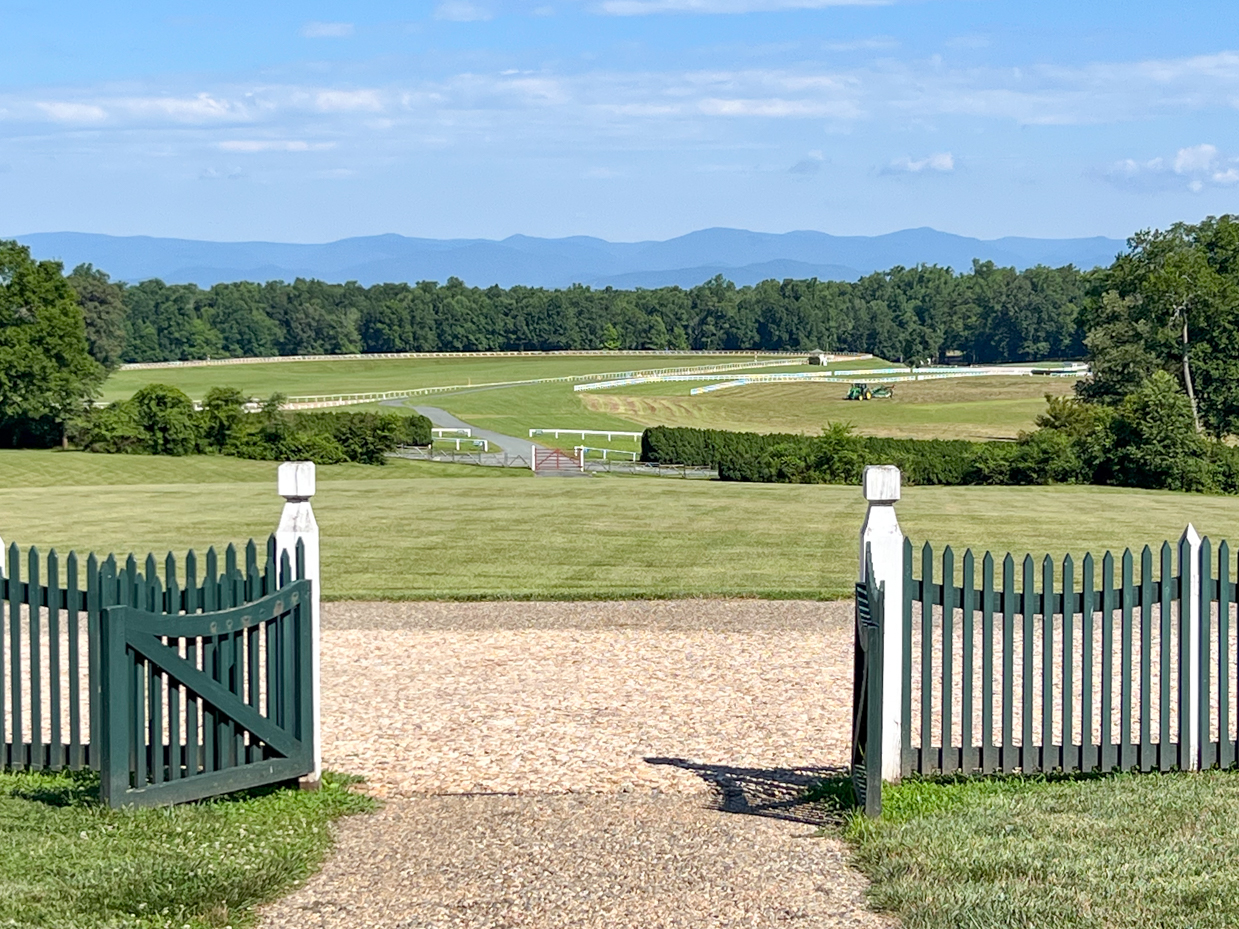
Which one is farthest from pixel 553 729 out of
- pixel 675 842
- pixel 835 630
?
pixel 835 630

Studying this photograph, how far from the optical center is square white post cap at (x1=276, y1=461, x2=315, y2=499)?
8.55m

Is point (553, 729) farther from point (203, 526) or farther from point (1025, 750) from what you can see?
point (203, 526)

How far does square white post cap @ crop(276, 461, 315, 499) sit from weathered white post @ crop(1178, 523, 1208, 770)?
16.8 ft

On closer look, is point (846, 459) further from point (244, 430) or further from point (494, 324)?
point (494, 324)

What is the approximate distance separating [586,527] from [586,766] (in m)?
16.3

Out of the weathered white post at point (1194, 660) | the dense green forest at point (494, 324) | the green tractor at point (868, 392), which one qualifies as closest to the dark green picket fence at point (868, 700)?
the weathered white post at point (1194, 660)

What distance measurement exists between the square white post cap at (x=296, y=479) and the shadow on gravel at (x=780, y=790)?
280 centimetres

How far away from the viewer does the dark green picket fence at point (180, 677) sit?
7.80 metres

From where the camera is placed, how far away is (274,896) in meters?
6.83

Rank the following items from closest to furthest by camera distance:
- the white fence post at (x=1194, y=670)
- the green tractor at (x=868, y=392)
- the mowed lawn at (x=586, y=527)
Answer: the white fence post at (x=1194, y=670), the mowed lawn at (x=586, y=527), the green tractor at (x=868, y=392)

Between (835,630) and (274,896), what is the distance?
892 cm

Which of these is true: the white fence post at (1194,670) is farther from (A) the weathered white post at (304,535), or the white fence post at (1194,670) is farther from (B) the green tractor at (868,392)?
(B) the green tractor at (868,392)

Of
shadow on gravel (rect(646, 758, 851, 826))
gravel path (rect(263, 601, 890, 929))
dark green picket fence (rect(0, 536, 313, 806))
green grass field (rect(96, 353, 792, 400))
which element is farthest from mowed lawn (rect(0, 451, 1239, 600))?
green grass field (rect(96, 353, 792, 400))

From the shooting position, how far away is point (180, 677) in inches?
312
